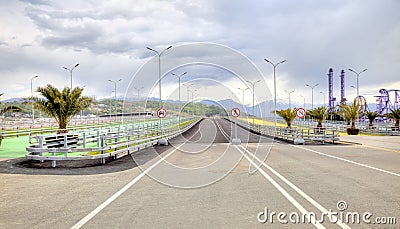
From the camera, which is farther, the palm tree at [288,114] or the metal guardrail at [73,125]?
the palm tree at [288,114]

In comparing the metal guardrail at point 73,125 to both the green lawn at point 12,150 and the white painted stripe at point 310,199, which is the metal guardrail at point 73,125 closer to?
the green lawn at point 12,150

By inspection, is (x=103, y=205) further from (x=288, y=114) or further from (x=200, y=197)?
(x=288, y=114)

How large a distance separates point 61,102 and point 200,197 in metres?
24.4

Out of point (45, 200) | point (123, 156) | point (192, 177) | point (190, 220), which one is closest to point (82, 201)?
point (45, 200)

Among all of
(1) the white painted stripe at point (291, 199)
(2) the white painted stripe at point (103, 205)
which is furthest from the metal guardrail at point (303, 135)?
(2) the white painted stripe at point (103, 205)

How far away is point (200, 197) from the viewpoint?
9852 millimetres

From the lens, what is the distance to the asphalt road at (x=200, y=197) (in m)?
7.55

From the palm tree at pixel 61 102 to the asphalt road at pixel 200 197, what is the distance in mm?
17897

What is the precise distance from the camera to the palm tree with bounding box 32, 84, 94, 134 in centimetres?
3169

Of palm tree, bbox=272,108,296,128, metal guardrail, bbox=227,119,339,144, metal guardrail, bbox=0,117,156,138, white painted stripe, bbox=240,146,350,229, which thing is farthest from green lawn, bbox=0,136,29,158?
palm tree, bbox=272,108,296,128

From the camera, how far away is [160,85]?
4459cm

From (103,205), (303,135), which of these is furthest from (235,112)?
(103,205)

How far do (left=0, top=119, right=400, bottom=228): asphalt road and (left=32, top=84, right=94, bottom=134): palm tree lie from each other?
58.7ft

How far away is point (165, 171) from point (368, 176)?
6751 millimetres
